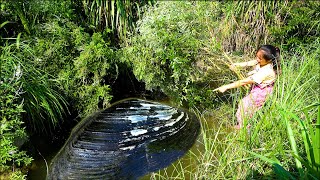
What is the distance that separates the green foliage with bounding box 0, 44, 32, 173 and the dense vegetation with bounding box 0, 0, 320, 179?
0.01 m

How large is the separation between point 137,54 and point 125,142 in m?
1.35

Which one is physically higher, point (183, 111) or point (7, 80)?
point (7, 80)

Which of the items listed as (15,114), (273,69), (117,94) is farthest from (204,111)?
(15,114)

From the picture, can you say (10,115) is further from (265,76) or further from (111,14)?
(265,76)

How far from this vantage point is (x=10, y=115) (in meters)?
3.43

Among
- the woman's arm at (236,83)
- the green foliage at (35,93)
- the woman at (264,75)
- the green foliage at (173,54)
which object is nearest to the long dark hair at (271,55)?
the woman at (264,75)

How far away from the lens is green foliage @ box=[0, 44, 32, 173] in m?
3.22

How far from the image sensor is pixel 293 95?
123 inches

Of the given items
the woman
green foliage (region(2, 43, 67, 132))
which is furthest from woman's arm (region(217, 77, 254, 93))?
green foliage (region(2, 43, 67, 132))

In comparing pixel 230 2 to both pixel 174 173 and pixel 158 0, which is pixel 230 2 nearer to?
pixel 158 0

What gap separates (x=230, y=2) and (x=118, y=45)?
6.40ft

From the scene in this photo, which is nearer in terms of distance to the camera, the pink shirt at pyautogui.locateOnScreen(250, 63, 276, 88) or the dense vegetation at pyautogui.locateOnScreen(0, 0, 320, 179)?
the dense vegetation at pyautogui.locateOnScreen(0, 0, 320, 179)

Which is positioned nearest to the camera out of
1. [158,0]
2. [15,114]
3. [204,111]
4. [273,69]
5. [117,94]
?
[15,114]

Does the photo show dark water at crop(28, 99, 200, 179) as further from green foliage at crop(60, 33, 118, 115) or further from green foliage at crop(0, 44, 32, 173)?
green foliage at crop(0, 44, 32, 173)
